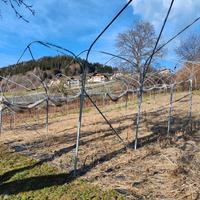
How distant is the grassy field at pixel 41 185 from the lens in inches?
149

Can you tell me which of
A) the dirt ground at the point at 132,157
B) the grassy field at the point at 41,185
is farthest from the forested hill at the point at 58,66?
the grassy field at the point at 41,185

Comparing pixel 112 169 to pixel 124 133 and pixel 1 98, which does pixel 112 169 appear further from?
pixel 1 98

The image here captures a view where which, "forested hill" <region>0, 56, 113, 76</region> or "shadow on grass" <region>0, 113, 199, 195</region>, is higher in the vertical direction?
"forested hill" <region>0, 56, 113, 76</region>

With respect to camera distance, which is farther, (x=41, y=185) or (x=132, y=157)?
(x=132, y=157)

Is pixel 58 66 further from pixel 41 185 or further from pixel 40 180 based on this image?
pixel 41 185

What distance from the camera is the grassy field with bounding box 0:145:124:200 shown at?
149 inches

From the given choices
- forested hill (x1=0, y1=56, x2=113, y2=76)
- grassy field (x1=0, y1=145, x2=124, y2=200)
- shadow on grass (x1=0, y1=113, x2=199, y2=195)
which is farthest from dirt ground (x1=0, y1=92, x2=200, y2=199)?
forested hill (x1=0, y1=56, x2=113, y2=76)

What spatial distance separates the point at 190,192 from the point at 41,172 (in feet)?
6.79

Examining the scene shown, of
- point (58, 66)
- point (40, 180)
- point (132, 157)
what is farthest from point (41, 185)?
point (58, 66)

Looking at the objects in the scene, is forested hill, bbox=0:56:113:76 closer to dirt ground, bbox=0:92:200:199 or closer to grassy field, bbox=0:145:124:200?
dirt ground, bbox=0:92:200:199

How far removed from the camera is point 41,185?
4.17 m

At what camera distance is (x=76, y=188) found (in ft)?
13.0

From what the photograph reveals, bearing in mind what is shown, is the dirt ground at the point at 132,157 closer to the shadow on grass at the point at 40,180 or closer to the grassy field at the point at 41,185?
the shadow on grass at the point at 40,180

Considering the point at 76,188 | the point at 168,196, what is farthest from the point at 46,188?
the point at 168,196
